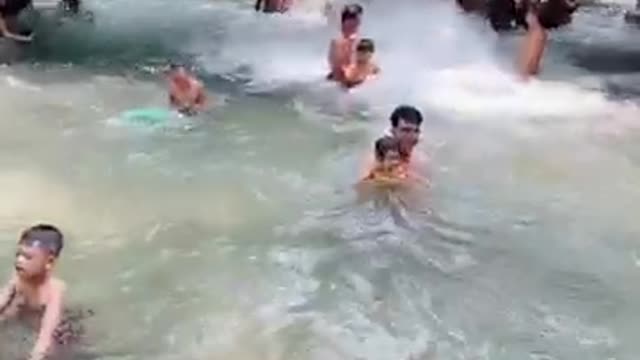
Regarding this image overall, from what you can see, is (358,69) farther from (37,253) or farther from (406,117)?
(37,253)

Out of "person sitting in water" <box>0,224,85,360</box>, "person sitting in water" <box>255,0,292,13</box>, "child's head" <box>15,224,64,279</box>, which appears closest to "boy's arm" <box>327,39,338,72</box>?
"person sitting in water" <box>255,0,292,13</box>

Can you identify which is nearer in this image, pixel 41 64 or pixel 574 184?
pixel 574 184

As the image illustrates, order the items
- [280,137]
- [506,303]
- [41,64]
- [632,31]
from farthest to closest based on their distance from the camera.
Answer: [632,31]
[41,64]
[280,137]
[506,303]

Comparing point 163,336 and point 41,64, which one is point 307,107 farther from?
point 163,336

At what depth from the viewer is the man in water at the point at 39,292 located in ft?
18.2

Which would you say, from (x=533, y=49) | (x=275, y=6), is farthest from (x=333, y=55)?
(x=275, y=6)

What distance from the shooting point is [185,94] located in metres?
10.4

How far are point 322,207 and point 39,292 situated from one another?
2.81m

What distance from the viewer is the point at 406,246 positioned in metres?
7.44

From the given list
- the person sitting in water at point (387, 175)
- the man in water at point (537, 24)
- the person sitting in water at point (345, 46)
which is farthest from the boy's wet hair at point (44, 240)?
the man in water at point (537, 24)

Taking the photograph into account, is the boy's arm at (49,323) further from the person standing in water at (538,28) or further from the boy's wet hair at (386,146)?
the person standing in water at (538,28)

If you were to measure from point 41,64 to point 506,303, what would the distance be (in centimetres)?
709

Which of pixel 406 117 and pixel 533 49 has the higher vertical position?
pixel 406 117

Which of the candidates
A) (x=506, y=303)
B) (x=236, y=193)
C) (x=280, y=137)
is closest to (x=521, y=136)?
(x=280, y=137)
